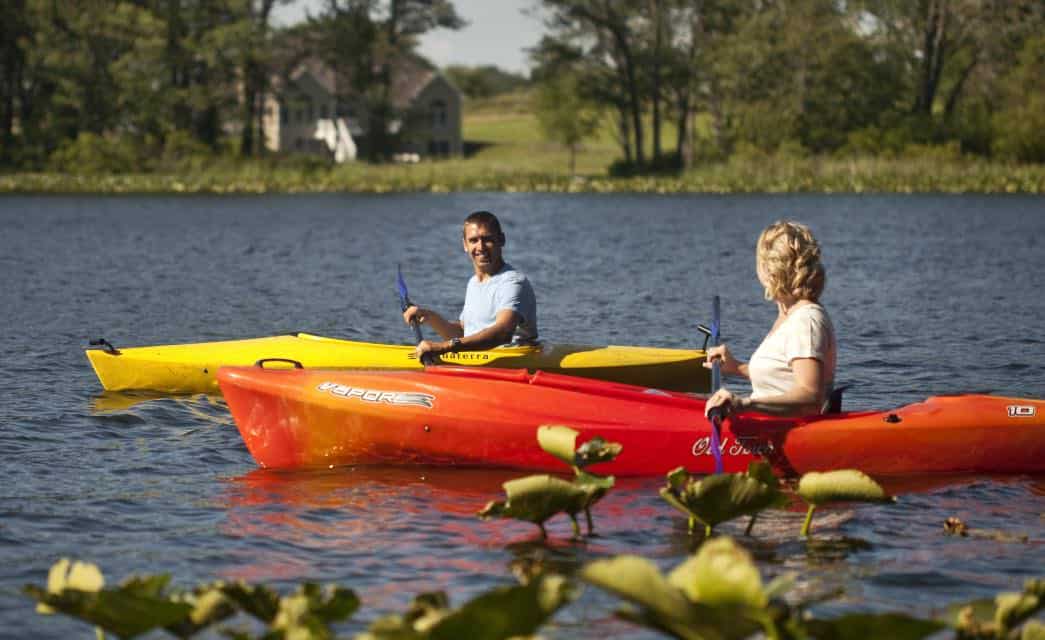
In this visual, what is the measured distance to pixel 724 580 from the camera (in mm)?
3615

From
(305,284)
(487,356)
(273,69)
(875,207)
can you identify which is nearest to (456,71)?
(273,69)

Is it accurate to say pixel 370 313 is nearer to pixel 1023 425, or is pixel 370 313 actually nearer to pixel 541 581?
pixel 1023 425

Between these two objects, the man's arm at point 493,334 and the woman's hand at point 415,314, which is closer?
the man's arm at point 493,334

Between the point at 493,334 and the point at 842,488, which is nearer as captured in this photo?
the point at 842,488

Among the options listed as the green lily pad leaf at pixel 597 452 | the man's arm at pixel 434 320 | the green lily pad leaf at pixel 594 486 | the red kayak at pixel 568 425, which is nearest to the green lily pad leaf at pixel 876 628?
the green lily pad leaf at pixel 594 486

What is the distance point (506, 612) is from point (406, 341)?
11489 millimetres

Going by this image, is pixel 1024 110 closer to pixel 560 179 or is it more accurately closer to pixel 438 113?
pixel 560 179

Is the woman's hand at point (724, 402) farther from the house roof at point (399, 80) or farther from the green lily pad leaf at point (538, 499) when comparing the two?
the house roof at point (399, 80)

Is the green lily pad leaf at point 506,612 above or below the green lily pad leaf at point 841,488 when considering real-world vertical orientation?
above

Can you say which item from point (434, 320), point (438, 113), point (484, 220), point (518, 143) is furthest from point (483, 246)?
point (518, 143)

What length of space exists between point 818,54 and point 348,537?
52227mm

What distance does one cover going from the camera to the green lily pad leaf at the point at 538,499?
5.61 m

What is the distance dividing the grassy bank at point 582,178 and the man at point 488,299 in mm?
40353

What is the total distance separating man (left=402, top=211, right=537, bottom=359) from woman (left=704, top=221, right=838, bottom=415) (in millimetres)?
1998
